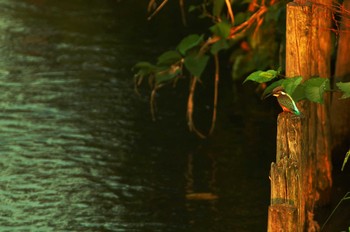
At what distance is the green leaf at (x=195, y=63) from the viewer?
9.41 metres

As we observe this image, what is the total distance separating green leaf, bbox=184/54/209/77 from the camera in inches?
371

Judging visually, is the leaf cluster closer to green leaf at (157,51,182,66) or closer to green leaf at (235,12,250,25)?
green leaf at (157,51,182,66)

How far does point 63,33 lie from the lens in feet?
46.2

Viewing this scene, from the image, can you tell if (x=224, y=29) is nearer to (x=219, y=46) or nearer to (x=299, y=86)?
(x=219, y=46)

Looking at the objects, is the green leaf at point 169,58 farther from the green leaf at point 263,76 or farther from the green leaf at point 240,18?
the green leaf at point 263,76

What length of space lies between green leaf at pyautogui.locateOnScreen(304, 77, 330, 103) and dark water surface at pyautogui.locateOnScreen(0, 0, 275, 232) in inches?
77.7

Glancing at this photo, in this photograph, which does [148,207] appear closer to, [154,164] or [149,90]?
[154,164]

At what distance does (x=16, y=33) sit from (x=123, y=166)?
465 centimetres

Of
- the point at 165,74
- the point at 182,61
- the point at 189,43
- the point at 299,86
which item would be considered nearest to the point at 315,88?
the point at 299,86

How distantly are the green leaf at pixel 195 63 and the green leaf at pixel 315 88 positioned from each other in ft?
7.93

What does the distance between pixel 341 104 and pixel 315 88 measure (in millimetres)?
2267

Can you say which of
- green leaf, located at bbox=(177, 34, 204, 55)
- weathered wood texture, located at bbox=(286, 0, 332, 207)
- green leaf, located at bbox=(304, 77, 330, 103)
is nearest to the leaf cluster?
green leaf, located at bbox=(177, 34, 204, 55)

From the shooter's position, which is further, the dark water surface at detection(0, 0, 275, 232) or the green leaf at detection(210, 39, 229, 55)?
the green leaf at detection(210, 39, 229, 55)

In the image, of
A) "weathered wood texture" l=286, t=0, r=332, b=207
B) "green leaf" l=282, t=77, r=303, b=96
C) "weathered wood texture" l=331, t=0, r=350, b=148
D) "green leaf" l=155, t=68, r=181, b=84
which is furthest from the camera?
"green leaf" l=155, t=68, r=181, b=84
